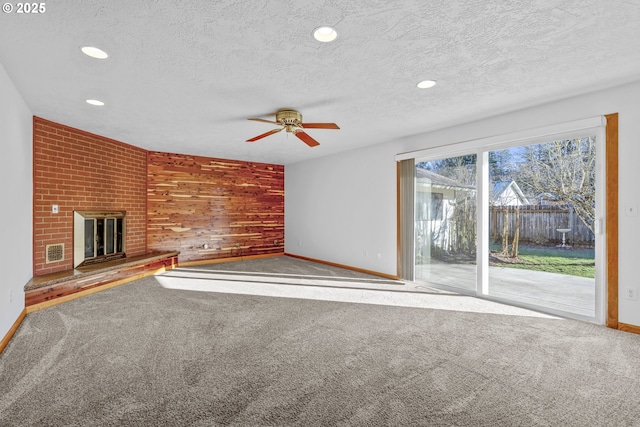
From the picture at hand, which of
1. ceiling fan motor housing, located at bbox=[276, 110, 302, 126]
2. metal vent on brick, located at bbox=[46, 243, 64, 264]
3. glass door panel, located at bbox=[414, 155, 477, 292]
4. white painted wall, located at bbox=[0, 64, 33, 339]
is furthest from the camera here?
glass door panel, located at bbox=[414, 155, 477, 292]

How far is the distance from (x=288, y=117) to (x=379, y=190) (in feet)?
8.41

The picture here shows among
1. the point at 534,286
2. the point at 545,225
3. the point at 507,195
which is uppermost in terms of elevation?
the point at 507,195

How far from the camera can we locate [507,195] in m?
3.97

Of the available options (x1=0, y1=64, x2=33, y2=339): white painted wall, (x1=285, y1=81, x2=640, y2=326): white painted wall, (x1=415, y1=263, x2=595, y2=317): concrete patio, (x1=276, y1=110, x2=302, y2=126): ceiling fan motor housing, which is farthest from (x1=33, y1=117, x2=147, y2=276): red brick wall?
(x1=415, y1=263, x2=595, y2=317): concrete patio

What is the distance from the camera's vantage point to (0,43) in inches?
85.0

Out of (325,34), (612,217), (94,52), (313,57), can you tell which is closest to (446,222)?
(612,217)

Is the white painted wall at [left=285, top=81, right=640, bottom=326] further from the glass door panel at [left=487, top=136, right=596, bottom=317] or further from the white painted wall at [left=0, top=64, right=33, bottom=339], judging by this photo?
the white painted wall at [left=0, top=64, right=33, bottom=339]

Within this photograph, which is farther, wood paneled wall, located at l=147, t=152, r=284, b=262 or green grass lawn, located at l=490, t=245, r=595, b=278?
wood paneled wall, located at l=147, t=152, r=284, b=262

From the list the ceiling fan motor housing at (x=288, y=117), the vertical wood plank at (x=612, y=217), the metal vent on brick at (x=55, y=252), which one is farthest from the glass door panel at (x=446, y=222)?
the metal vent on brick at (x=55, y=252)

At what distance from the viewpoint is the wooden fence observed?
11.1 feet

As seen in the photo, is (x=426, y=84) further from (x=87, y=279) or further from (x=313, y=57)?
(x=87, y=279)

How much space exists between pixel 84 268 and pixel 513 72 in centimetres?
580

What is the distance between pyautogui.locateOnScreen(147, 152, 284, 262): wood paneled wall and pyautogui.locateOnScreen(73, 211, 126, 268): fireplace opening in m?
0.79

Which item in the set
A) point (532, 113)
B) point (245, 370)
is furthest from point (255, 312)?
point (532, 113)
